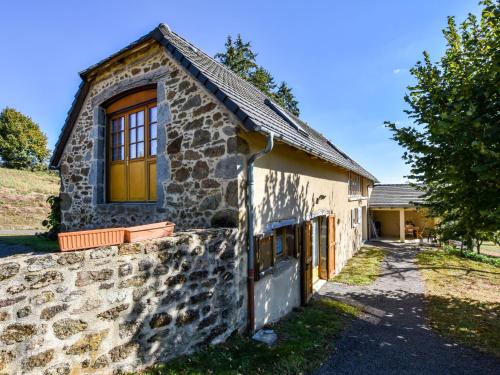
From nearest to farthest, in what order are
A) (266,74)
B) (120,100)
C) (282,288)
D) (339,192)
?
(282,288) < (120,100) < (339,192) < (266,74)

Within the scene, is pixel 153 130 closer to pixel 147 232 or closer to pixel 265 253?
pixel 147 232

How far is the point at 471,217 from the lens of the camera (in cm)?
548

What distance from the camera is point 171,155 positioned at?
562 centimetres

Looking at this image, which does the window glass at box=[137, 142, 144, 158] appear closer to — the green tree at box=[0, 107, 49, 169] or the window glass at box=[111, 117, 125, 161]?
the window glass at box=[111, 117, 125, 161]

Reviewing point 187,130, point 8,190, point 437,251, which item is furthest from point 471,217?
point 8,190

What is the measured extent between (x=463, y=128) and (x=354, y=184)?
1097cm

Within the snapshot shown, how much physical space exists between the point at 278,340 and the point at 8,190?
82.1 ft

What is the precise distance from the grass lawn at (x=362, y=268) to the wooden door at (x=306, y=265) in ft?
8.87

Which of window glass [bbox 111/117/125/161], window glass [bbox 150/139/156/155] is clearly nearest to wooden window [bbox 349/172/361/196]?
window glass [bbox 150/139/156/155]

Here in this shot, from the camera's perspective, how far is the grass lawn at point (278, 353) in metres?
3.63

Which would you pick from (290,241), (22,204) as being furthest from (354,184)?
(22,204)

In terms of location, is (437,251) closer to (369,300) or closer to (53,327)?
(369,300)

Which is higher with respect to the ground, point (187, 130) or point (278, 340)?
point (187, 130)

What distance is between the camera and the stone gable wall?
4.88 meters
